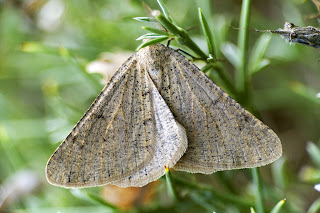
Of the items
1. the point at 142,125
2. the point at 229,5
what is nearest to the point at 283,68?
the point at 229,5

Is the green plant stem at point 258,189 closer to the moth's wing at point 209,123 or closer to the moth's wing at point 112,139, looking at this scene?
the moth's wing at point 209,123

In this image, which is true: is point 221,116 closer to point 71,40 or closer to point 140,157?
point 140,157

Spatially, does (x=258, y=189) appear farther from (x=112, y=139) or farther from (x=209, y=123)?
(x=112, y=139)

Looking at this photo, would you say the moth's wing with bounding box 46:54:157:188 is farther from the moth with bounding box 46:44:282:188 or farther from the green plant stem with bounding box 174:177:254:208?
the green plant stem with bounding box 174:177:254:208

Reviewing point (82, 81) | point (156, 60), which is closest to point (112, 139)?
point (156, 60)

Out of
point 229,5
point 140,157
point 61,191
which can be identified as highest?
point 229,5

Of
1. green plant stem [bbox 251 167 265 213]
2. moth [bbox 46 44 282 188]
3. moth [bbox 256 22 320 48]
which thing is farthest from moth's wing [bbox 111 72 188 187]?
moth [bbox 256 22 320 48]
